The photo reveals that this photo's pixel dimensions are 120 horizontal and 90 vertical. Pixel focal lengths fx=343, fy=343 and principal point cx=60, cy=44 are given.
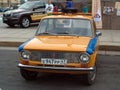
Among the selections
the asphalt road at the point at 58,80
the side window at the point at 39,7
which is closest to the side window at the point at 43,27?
the asphalt road at the point at 58,80

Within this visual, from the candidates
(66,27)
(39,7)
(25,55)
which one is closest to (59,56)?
(25,55)

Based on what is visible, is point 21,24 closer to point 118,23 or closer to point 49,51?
Result: point 118,23

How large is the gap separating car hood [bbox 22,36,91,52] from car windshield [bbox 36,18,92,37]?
27 cm

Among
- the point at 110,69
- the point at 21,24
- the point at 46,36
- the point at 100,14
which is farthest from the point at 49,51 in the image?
the point at 21,24

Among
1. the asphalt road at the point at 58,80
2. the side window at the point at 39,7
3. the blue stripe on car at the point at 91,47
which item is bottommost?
the asphalt road at the point at 58,80

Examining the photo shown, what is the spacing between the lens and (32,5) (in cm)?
2128

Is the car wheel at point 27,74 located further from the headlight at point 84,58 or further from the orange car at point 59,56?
the headlight at point 84,58

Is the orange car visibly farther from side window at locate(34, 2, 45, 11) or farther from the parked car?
side window at locate(34, 2, 45, 11)

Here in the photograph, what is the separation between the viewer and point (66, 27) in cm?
831

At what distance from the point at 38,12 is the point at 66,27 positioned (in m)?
13.1

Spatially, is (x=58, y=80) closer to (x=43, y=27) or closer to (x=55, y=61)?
(x=55, y=61)

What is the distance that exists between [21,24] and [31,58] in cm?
1319

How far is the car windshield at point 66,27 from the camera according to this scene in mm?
8250

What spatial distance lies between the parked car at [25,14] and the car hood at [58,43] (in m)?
12.3
